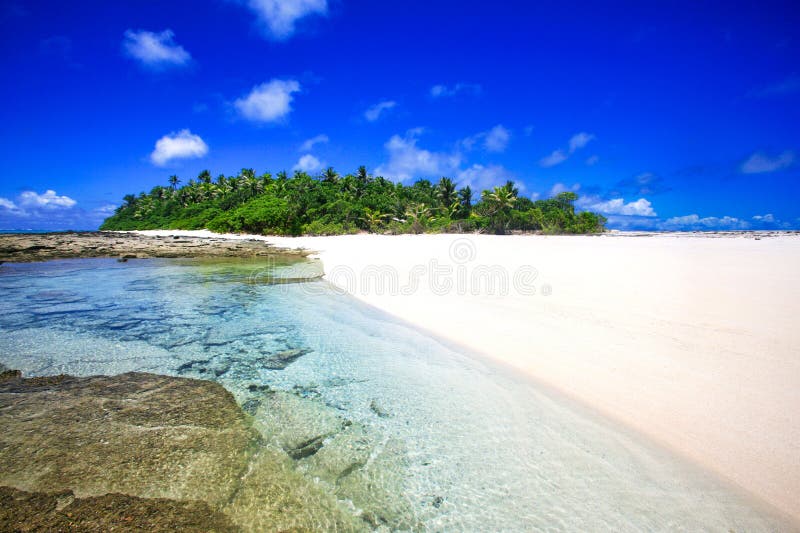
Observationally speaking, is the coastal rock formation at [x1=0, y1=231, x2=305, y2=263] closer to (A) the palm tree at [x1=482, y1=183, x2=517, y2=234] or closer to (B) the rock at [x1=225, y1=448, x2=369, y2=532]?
(B) the rock at [x1=225, y1=448, x2=369, y2=532]

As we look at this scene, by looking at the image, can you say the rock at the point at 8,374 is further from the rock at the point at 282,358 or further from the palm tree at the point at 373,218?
the palm tree at the point at 373,218

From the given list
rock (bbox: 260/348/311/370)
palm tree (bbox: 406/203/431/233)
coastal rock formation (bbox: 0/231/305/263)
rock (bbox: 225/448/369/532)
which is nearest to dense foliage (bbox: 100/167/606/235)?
palm tree (bbox: 406/203/431/233)

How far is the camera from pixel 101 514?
1.94 metres

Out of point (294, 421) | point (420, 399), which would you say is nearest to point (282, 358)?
point (294, 421)

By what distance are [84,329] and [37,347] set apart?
0.83 metres

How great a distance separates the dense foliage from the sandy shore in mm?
28779

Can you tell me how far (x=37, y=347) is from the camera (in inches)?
184

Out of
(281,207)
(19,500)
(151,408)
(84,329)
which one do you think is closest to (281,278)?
(84,329)

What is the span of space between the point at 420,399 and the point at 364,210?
130 ft

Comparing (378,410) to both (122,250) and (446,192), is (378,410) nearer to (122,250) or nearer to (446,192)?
(122,250)

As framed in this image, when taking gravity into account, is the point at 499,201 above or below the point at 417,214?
above

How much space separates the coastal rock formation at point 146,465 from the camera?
2.00m

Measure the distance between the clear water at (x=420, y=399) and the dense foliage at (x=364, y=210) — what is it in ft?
101

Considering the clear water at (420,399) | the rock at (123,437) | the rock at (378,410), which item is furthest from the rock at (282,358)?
the rock at (378,410)
